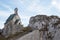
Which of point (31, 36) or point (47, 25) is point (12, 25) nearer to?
point (47, 25)

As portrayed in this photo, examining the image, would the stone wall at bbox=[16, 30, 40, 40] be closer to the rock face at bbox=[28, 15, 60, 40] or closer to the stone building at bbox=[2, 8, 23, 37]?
the rock face at bbox=[28, 15, 60, 40]

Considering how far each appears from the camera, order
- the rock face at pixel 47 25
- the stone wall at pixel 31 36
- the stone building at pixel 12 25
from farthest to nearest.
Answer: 1. the stone building at pixel 12 25
2. the rock face at pixel 47 25
3. the stone wall at pixel 31 36

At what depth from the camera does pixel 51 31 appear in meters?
60.1

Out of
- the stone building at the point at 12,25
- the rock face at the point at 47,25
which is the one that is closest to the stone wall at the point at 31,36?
the rock face at the point at 47,25

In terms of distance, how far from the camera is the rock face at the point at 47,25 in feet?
186

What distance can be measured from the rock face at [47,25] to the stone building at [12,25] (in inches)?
370

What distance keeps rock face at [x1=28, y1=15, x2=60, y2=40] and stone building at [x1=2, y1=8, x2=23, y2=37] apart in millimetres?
9388

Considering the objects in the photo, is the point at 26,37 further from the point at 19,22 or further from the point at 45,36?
the point at 19,22

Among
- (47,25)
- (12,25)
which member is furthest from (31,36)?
(47,25)

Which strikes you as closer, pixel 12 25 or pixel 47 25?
pixel 12 25

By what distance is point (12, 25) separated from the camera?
59188 millimetres

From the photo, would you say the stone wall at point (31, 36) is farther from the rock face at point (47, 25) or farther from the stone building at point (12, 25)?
the stone building at point (12, 25)

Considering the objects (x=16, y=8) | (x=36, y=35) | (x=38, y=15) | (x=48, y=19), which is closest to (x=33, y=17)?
(x=38, y=15)

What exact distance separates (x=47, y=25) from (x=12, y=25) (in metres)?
19.7
